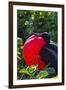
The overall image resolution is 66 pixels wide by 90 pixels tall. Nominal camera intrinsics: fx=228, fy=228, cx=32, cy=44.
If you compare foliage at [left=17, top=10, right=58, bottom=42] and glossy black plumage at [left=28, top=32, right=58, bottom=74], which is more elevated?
foliage at [left=17, top=10, right=58, bottom=42]

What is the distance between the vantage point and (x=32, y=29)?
244 cm

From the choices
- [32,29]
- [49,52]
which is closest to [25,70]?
[49,52]

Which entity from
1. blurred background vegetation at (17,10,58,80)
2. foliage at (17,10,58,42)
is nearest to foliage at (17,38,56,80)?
blurred background vegetation at (17,10,58,80)

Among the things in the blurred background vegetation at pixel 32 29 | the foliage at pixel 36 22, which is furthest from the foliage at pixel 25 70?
the foliage at pixel 36 22

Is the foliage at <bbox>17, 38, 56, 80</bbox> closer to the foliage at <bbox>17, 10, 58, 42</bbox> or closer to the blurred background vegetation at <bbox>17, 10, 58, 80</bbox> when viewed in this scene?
the blurred background vegetation at <bbox>17, 10, 58, 80</bbox>

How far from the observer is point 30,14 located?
7.97 feet

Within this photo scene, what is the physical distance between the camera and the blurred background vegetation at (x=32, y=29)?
2393mm

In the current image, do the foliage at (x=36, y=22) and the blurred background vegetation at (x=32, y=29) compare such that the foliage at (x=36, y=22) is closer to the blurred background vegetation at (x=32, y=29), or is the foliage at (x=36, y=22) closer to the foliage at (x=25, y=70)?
the blurred background vegetation at (x=32, y=29)

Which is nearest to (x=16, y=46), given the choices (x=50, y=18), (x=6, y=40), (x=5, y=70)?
(x=6, y=40)

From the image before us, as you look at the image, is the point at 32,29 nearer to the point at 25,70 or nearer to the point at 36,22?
the point at 36,22

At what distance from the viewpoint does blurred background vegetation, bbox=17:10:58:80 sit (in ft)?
7.85

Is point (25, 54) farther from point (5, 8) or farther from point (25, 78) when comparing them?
point (5, 8)

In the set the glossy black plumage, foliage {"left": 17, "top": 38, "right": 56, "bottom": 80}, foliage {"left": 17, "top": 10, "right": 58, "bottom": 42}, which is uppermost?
foliage {"left": 17, "top": 10, "right": 58, "bottom": 42}

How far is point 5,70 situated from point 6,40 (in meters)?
0.31
